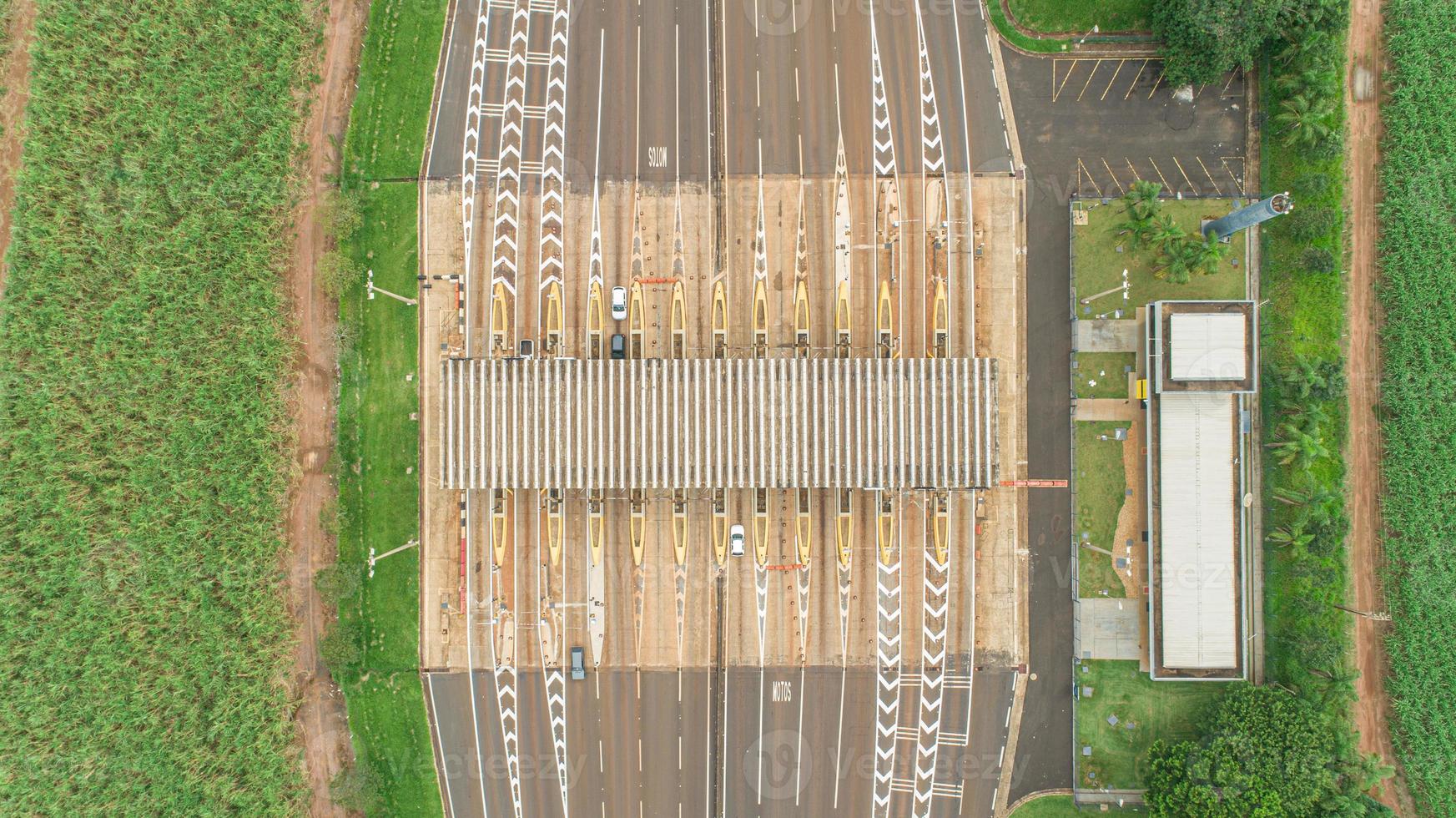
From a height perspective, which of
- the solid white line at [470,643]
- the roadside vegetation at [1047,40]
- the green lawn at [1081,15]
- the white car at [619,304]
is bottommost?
the solid white line at [470,643]

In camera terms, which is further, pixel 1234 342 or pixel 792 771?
pixel 792 771

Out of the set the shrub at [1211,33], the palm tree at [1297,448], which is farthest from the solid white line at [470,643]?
the shrub at [1211,33]

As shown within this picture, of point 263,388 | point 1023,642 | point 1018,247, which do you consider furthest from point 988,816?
point 263,388

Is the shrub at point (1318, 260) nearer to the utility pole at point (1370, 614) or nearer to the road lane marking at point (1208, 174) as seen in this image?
the road lane marking at point (1208, 174)

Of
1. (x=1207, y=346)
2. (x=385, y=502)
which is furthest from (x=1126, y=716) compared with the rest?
(x=385, y=502)

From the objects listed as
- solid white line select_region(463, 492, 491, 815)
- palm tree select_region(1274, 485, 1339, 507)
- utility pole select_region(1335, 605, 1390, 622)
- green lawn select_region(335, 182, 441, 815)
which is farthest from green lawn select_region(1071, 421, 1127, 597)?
green lawn select_region(335, 182, 441, 815)

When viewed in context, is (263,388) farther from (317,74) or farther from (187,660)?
(317,74)

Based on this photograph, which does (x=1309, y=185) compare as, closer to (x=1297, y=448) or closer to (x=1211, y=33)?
(x=1211, y=33)
